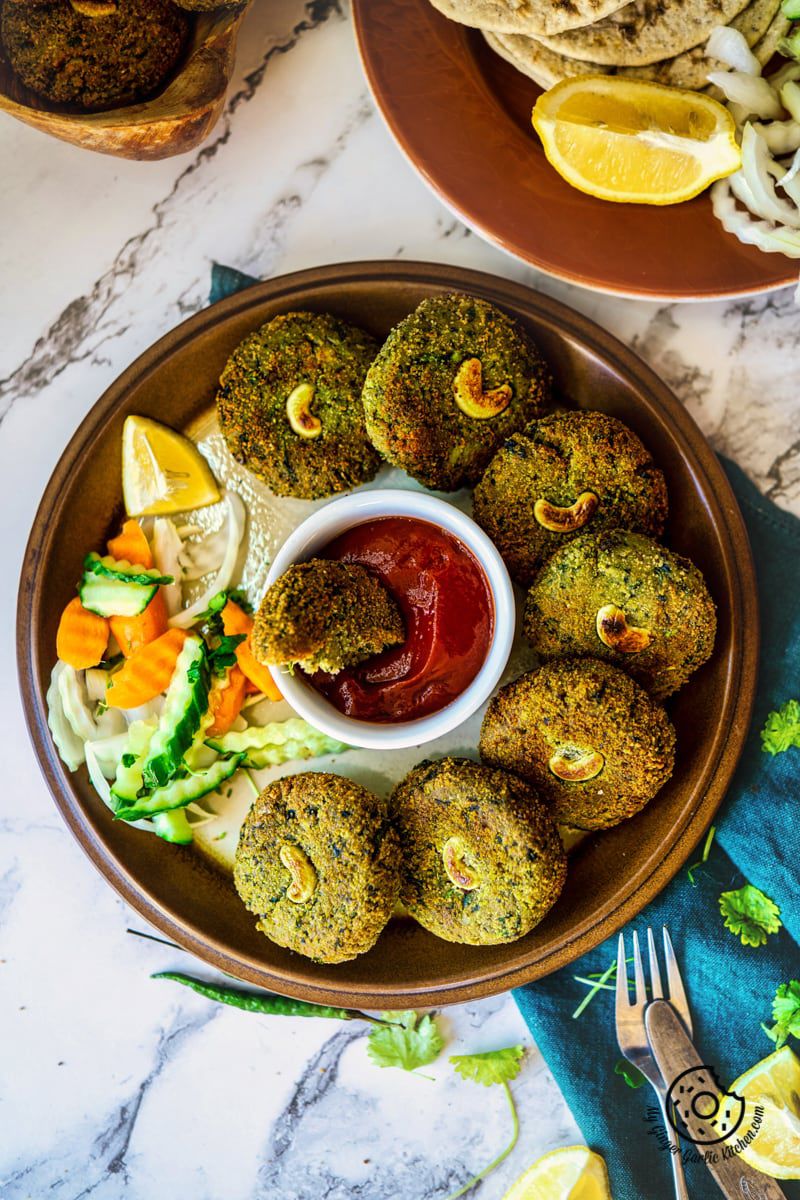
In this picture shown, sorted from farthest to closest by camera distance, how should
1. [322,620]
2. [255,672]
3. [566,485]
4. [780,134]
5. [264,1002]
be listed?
[264,1002] < [255,672] < [780,134] < [566,485] < [322,620]

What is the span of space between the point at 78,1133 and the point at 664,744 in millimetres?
2401

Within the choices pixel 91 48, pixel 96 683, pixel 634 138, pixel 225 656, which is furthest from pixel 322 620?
pixel 91 48

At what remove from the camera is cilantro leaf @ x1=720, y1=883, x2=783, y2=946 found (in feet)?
9.45

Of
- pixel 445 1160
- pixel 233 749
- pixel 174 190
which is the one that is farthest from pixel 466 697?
pixel 174 190

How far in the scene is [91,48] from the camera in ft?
9.07

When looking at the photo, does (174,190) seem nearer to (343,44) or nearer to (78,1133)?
(343,44)

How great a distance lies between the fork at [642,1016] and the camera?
2.90 m

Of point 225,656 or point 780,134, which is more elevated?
point 780,134

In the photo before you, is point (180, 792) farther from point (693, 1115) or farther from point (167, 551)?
point (693, 1115)

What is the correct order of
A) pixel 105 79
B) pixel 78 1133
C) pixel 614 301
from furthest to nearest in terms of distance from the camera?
pixel 78 1133 < pixel 614 301 < pixel 105 79

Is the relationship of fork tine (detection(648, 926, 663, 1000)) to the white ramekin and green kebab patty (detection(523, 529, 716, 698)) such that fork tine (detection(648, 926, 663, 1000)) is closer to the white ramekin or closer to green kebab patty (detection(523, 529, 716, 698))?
green kebab patty (detection(523, 529, 716, 698))

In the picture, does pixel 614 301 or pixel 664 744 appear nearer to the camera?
pixel 664 744

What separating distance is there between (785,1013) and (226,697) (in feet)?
6.27

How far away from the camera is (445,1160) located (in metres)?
3.19
